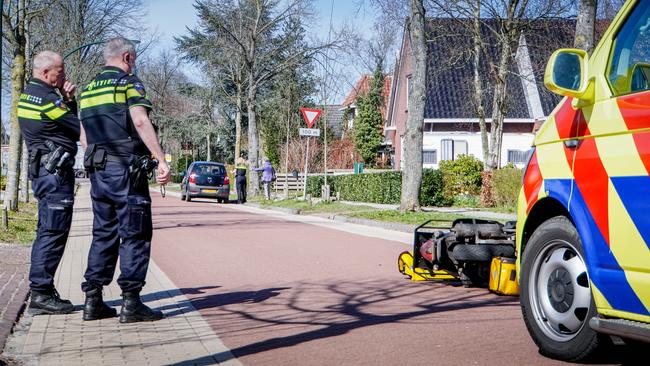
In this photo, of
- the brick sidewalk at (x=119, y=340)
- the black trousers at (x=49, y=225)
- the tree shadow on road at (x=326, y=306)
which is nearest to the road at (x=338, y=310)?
the tree shadow on road at (x=326, y=306)

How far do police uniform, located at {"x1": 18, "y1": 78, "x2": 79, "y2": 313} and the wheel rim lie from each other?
12.5 feet

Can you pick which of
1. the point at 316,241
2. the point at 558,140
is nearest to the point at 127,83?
the point at 558,140

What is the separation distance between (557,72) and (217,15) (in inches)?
1403

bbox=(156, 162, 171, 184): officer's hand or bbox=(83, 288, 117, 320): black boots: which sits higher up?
bbox=(156, 162, 171, 184): officer's hand

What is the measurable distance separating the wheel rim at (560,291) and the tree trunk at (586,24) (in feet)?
38.2

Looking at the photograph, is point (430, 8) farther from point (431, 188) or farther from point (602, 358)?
point (602, 358)

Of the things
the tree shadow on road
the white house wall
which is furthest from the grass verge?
the white house wall

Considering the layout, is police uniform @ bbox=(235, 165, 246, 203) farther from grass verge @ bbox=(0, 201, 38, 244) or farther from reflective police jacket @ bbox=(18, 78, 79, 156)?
reflective police jacket @ bbox=(18, 78, 79, 156)

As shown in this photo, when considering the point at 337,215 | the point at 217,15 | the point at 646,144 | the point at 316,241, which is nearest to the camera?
the point at 646,144

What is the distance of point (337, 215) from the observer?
21766mm

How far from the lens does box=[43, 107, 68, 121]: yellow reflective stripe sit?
6867 millimetres

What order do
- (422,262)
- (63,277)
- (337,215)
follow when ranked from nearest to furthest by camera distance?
(422,262) < (63,277) < (337,215)

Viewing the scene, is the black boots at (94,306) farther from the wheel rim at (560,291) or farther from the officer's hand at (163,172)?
the wheel rim at (560,291)

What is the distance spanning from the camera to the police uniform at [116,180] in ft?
20.6
